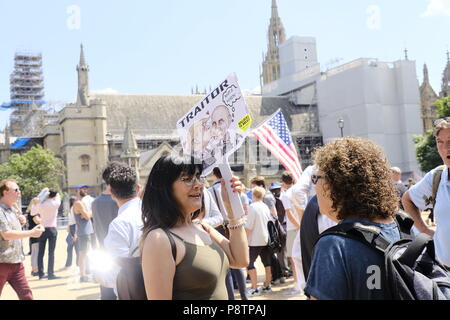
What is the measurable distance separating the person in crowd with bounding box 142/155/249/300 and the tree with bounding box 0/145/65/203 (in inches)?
1926

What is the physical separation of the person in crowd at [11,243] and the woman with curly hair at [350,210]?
3977 mm

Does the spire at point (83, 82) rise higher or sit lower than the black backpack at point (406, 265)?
higher

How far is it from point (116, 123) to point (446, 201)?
180 ft

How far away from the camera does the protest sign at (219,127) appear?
3.00 meters

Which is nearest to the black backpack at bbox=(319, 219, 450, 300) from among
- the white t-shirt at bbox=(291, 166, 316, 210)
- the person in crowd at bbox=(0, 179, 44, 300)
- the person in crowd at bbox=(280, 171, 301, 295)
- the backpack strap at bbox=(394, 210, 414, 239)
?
the backpack strap at bbox=(394, 210, 414, 239)

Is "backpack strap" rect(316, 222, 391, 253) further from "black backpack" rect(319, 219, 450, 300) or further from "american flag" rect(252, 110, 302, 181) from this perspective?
"american flag" rect(252, 110, 302, 181)

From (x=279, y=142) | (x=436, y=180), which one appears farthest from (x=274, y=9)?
(x=436, y=180)

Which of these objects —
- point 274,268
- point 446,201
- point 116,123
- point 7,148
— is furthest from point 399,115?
point 446,201

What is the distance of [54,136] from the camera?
56.2 meters

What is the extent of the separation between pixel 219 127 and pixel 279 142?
253 inches

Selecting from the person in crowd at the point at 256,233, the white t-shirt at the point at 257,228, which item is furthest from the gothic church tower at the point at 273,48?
the white t-shirt at the point at 257,228

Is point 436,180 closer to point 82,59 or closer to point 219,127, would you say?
point 219,127

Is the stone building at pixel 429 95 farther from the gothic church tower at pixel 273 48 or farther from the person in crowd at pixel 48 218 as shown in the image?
the person in crowd at pixel 48 218
